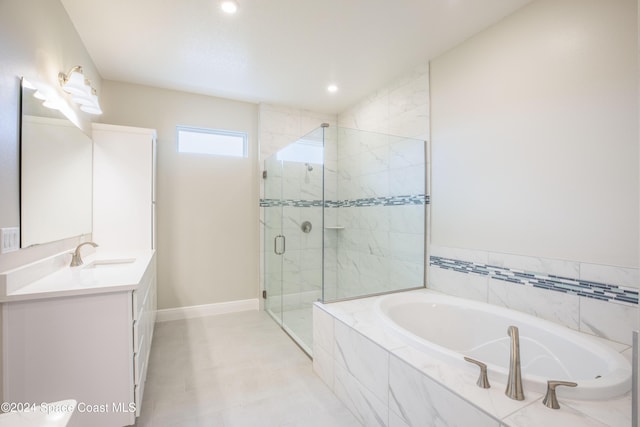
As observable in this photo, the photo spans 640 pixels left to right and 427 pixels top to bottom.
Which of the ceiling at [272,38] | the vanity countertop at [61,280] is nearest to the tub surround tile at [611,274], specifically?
the ceiling at [272,38]

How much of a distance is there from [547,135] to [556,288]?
38.0 inches

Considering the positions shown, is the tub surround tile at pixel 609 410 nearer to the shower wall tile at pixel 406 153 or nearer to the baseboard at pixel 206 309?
the shower wall tile at pixel 406 153

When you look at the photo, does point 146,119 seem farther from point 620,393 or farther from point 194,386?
point 620,393

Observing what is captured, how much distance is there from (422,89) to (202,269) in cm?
310

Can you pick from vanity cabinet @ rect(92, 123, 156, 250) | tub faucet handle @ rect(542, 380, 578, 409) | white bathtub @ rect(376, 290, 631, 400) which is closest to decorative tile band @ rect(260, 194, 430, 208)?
white bathtub @ rect(376, 290, 631, 400)

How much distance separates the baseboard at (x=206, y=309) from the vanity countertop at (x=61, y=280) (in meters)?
1.43

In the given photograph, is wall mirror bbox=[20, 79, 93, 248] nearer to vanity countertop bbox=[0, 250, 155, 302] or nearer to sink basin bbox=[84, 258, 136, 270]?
vanity countertop bbox=[0, 250, 155, 302]

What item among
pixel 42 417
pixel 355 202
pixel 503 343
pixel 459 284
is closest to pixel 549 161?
pixel 459 284

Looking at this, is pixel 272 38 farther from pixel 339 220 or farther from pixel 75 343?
pixel 75 343

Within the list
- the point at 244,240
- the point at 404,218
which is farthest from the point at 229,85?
the point at 404,218

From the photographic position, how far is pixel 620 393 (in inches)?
46.8

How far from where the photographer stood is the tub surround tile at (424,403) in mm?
1156

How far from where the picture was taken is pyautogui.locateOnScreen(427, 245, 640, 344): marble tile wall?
158 centimetres

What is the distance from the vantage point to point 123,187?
108 inches
